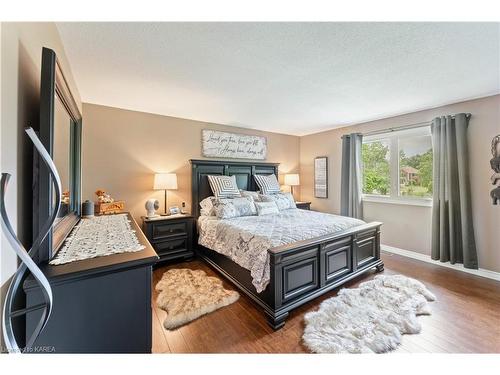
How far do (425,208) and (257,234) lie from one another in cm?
288

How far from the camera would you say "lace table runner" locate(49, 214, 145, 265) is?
3.83ft

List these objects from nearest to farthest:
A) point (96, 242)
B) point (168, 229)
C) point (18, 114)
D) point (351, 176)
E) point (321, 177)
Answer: point (18, 114) → point (96, 242) → point (168, 229) → point (351, 176) → point (321, 177)

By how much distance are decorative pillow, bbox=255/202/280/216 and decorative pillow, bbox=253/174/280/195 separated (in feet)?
2.09

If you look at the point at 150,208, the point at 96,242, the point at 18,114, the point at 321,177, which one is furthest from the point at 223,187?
the point at 18,114

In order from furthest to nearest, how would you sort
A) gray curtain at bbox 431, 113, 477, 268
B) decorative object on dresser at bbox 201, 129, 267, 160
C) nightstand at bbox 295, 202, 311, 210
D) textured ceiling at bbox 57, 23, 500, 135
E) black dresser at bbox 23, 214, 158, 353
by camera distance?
nightstand at bbox 295, 202, 311, 210 → decorative object on dresser at bbox 201, 129, 267, 160 → gray curtain at bbox 431, 113, 477, 268 → textured ceiling at bbox 57, 23, 500, 135 → black dresser at bbox 23, 214, 158, 353

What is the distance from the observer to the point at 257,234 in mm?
2164

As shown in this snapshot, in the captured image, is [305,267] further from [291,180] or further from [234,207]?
[291,180]

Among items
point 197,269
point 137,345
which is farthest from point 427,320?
point 197,269

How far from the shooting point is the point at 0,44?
80 cm

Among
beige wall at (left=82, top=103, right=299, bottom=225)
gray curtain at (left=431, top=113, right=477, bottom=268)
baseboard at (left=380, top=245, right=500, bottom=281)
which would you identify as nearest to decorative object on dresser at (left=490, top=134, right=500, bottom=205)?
gray curtain at (left=431, top=113, right=477, bottom=268)

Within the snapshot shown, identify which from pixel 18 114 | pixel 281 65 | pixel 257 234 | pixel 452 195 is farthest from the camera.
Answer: pixel 452 195

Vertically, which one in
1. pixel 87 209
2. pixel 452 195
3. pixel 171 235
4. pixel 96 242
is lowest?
pixel 171 235

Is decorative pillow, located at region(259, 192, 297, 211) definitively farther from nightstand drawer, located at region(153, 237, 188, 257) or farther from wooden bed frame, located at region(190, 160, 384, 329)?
nightstand drawer, located at region(153, 237, 188, 257)

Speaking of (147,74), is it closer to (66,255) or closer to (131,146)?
(131,146)
